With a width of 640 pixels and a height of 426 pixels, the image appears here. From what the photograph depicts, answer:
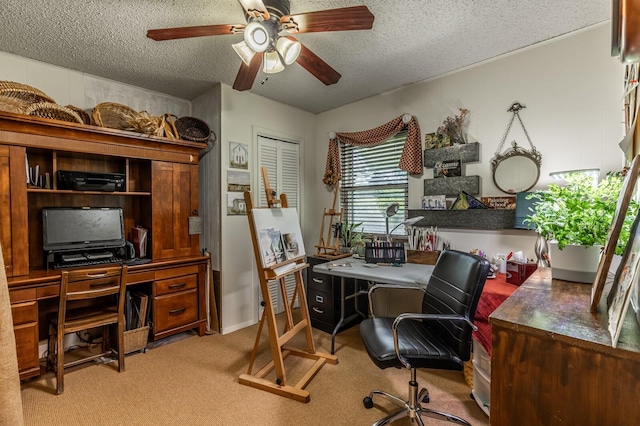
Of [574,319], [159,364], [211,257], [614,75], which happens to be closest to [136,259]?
[211,257]

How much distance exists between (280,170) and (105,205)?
6.09 ft

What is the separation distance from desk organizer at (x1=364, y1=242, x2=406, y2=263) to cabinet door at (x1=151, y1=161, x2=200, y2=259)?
5.82 ft

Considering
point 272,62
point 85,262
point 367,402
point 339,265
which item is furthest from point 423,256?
point 85,262

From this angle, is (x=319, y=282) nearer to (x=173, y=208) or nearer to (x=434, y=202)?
(x=434, y=202)

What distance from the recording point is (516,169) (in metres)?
2.55

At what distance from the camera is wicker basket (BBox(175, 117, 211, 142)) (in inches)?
127

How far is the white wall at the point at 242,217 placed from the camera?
3.22 m

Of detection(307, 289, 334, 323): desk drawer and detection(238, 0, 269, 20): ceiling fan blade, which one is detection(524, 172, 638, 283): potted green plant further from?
detection(307, 289, 334, 323): desk drawer

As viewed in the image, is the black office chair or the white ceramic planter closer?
the white ceramic planter

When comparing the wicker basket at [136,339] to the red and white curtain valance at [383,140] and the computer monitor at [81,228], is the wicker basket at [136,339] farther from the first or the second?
the red and white curtain valance at [383,140]

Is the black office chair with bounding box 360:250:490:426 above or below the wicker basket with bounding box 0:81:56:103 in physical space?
below

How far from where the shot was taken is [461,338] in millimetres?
1641

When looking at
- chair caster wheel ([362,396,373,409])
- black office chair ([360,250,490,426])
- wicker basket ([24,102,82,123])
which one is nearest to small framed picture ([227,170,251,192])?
wicker basket ([24,102,82,123])

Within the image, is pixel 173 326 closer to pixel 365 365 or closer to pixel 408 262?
pixel 365 365
